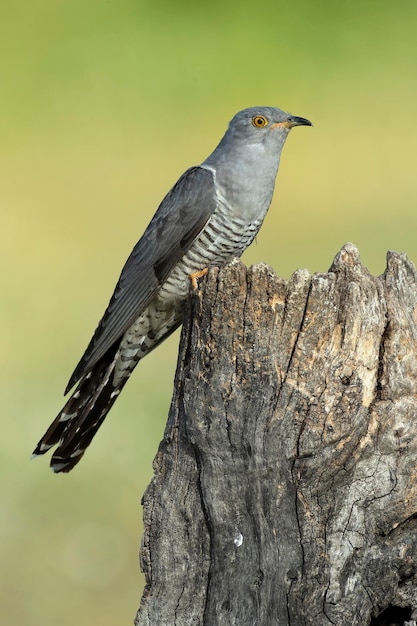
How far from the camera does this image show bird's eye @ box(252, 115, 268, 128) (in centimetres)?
466

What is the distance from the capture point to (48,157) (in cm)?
1038

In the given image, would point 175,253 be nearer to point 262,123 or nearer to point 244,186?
point 244,186

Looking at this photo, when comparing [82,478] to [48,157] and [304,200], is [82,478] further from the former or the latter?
[48,157]

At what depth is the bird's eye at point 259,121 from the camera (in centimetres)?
466

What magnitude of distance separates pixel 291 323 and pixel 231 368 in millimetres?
236

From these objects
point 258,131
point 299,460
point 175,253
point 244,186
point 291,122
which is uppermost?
point 291,122

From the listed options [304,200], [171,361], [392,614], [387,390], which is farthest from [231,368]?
[304,200]

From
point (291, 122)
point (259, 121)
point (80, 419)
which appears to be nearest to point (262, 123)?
point (259, 121)

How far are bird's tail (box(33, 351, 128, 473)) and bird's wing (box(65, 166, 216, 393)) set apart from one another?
0.57ft

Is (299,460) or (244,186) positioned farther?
(244,186)

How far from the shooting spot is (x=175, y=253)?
451 centimetres

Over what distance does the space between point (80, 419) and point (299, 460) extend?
56.4 inches

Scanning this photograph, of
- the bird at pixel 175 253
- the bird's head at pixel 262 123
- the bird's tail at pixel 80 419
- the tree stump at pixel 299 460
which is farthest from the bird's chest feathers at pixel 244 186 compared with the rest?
the tree stump at pixel 299 460

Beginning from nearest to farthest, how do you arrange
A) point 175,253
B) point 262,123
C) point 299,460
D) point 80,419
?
point 299,460 < point 80,419 < point 175,253 < point 262,123
